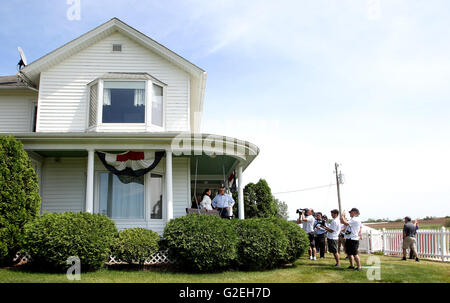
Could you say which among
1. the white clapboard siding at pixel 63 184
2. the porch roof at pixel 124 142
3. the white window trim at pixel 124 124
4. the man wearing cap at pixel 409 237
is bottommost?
the man wearing cap at pixel 409 237

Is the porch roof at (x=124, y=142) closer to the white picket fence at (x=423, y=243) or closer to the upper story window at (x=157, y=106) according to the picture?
the upper story window at (x=157, y=106)

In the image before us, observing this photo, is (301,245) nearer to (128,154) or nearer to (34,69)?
(128,154)

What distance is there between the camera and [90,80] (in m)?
13.8

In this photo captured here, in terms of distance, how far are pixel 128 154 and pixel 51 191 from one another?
3378 millimetres

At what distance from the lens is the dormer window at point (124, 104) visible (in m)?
13.0

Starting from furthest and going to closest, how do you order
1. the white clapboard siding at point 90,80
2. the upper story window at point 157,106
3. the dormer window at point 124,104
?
the upper story window at point 157,106
the white clapboard siding at point 90,80
the dormer window at point 124,104

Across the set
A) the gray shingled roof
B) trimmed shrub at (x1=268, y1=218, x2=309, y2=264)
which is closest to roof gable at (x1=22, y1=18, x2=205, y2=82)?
the gray shingled roof

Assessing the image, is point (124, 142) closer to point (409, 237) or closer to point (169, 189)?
point (169, 189)

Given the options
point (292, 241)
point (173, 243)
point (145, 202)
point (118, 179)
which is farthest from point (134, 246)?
point (292, 241)

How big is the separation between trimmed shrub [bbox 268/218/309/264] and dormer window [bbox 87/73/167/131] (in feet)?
18.0

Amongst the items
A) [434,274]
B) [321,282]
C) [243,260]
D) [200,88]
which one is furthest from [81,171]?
[434,274]

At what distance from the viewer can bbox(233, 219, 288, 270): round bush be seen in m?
9.81

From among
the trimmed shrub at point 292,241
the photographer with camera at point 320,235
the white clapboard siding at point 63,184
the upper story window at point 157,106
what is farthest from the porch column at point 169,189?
the photographer with camera at point 320,235

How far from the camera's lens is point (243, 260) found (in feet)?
32.4
